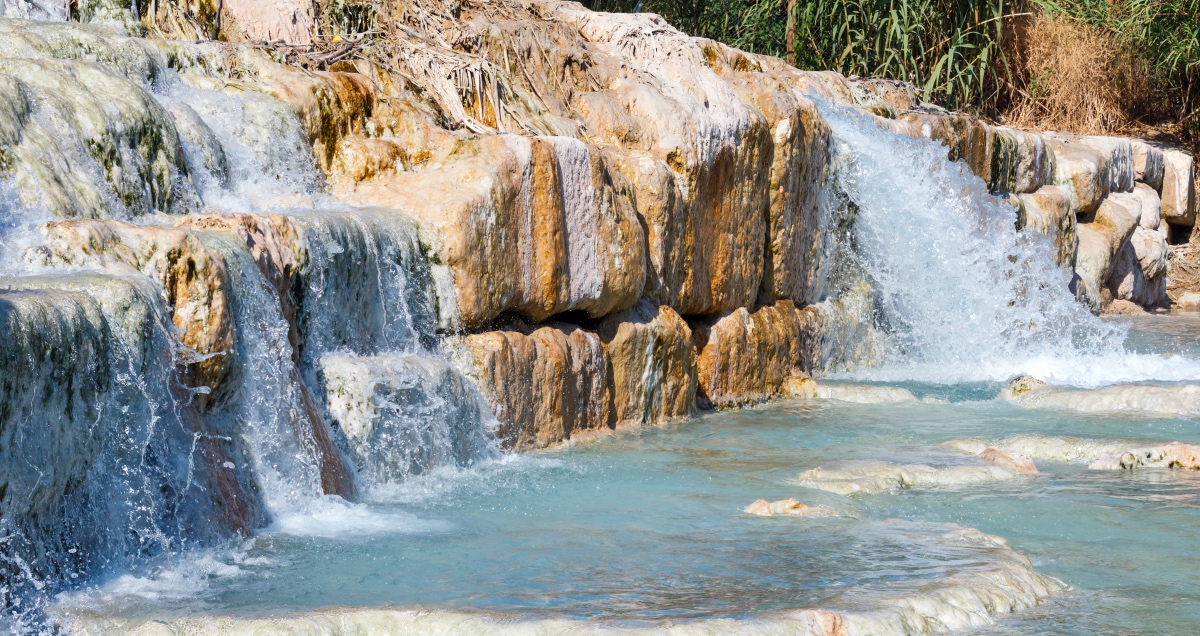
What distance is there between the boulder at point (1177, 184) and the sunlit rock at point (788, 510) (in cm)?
1305

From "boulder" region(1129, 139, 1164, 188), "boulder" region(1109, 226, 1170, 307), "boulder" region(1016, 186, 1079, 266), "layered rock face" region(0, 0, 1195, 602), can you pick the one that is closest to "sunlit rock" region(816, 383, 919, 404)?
"layered rock face" region(0, 0, 1195, 602)

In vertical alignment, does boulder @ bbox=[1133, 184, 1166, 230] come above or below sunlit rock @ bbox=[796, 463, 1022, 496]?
above

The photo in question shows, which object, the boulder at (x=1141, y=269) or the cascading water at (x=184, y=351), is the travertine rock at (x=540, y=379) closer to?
the cascading water at (x=184, y=351)

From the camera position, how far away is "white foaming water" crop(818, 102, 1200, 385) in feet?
36.3

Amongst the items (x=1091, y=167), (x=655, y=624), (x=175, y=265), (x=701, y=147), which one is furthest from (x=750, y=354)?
(x=1091, y=167)

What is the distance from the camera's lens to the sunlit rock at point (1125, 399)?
8.67 m

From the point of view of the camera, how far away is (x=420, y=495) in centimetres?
605

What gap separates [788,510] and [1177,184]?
13.3 meters

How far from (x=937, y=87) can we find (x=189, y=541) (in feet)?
42.0

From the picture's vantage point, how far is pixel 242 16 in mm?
8367

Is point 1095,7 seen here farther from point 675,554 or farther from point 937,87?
point 675,554

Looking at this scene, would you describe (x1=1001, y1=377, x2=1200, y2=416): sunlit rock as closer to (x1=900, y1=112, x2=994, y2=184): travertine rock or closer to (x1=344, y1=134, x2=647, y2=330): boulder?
(x1=344, y1=134, x2=647, y2=330): boulder

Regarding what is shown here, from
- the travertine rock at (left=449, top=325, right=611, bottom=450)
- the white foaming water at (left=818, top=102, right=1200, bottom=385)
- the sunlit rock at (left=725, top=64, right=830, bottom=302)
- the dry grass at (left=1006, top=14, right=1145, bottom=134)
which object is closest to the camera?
the travertine rock at (left=449, top=325, right=611, bottom=450)

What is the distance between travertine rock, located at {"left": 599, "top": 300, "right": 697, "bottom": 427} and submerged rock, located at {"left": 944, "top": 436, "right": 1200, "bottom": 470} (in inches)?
72.3
